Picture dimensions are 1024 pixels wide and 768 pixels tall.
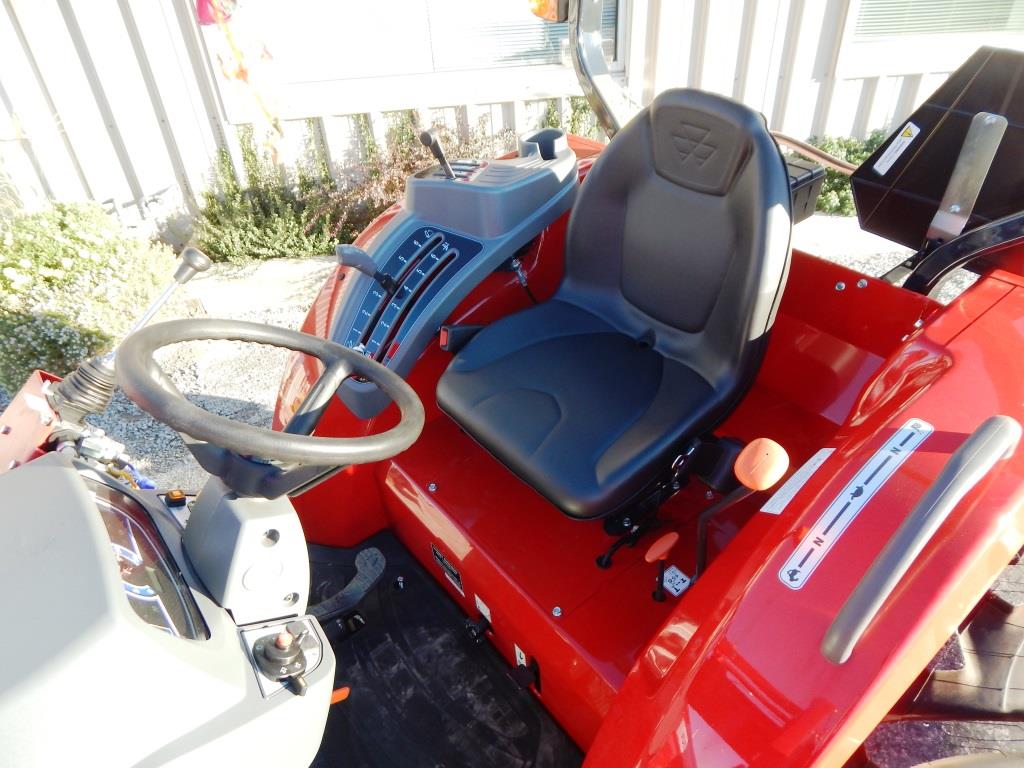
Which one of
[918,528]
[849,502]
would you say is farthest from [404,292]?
[918,528]

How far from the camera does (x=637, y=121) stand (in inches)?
64.0

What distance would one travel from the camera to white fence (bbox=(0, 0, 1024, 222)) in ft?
11.8

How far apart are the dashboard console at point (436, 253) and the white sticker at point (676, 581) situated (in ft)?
2.57

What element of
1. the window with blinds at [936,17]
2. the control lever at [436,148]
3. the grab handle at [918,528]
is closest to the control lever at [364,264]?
the control lever at [436,148]

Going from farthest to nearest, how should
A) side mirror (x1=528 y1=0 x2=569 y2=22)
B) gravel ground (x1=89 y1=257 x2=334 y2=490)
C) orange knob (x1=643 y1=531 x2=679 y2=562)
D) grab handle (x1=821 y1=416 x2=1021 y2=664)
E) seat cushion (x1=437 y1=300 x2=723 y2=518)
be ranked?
gravel ground (x1=89 y1=257 x2=334 y2=490) < side mirror (x1=528 y1=0 x2=569 y2=22) < seat cushion (x1=437 y1=300 x2=723 y2=518) < orange knob (x1=643 y1=531 x2=679 y2=562) < grab handle (x1=821 y1=416 x2=1021 y2=664)

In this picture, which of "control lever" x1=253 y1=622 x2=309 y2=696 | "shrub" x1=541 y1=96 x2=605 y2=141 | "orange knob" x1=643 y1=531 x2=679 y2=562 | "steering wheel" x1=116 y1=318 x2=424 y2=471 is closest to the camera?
"steering wheel" x1=116 y1=318 x2=424 y2=471

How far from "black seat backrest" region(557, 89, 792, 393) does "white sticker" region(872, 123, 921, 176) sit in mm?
279

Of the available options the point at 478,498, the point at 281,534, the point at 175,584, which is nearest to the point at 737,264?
the point at 478,498

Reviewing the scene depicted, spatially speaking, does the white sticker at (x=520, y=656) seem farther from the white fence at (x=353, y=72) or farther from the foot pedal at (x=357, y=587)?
the white fence at (x=353, y=72)

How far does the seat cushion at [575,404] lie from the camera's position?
1.36m

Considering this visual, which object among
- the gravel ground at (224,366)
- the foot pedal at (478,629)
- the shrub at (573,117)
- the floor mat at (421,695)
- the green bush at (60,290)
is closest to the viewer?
the floor mat at (421,695)

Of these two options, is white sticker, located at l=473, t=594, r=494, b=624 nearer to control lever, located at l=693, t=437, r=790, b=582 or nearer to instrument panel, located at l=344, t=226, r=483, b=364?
instrument panel, located at l=344, t=226, r=483, b=364

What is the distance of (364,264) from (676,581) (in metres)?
1.04

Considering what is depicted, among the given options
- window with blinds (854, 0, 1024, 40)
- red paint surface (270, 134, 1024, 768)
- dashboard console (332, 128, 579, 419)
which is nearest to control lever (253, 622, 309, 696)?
red paint surface (270, 134, 1024, 768)
